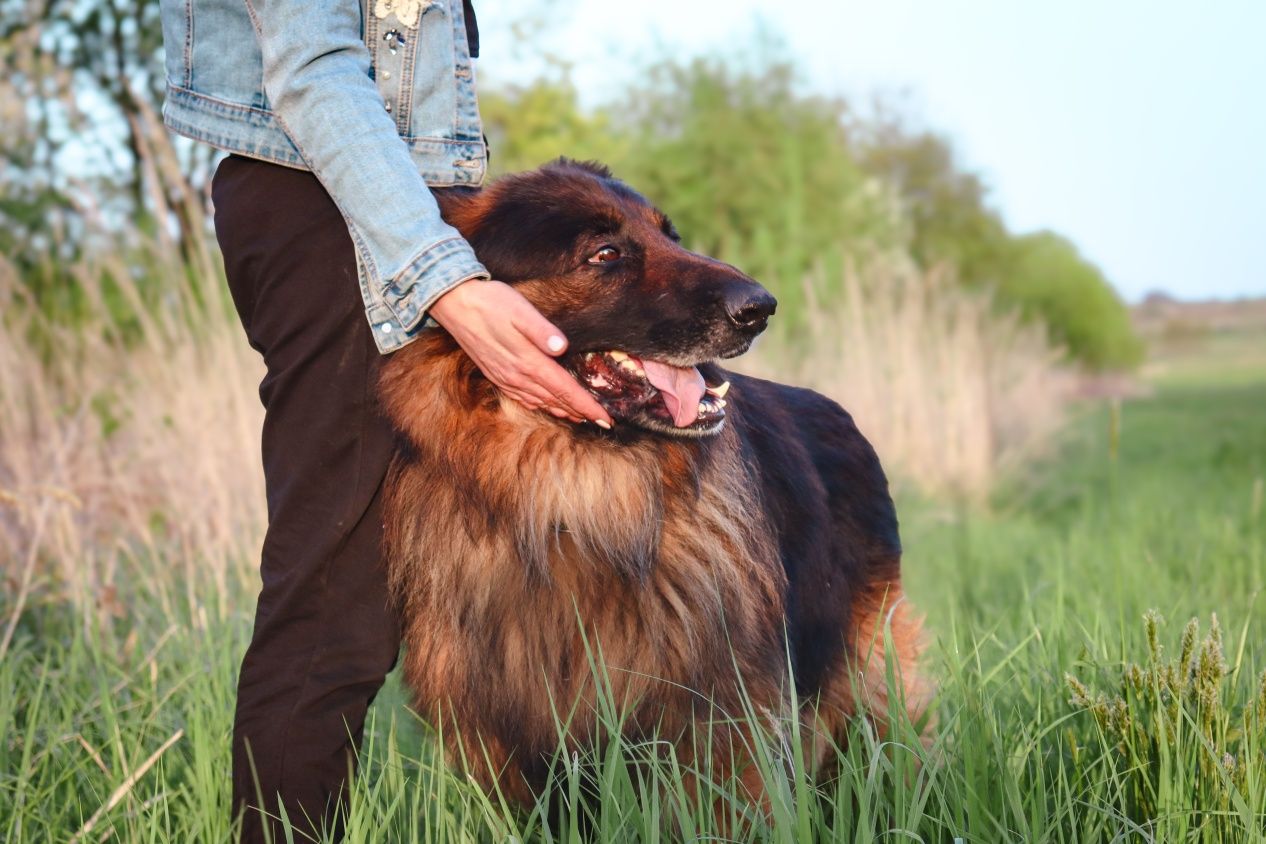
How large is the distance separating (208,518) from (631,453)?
3.24m

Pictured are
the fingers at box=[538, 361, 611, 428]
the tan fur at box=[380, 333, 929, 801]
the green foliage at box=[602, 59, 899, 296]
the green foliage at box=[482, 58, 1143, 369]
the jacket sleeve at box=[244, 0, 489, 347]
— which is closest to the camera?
the jacket sleeve at box=[244, 0, 489, 347]

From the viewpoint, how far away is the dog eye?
2568mm

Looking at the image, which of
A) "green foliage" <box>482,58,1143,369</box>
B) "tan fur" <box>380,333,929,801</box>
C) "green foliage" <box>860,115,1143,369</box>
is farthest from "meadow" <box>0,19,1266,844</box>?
"green foliage" <box>860,115,1143,369</box>

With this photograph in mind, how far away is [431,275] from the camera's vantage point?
2.06 metres

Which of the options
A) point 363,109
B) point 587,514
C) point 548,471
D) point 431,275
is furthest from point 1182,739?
point 363,109

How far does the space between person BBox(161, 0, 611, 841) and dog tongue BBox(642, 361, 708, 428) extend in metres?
0.16

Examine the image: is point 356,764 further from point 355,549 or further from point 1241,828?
point 1241,828

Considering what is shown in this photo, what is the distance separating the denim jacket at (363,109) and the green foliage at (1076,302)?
39162 millimetres

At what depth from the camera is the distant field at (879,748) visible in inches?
82.5

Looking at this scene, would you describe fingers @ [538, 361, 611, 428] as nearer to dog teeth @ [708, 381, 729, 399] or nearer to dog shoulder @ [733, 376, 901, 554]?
dog teeth @ [708, 381, 729, 399]

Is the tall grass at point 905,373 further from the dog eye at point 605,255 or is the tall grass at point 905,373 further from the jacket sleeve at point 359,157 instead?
the jacket sleeve at point 359,157

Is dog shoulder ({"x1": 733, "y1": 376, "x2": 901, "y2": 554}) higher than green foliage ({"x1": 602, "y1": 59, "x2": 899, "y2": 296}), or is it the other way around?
green foliage ({"x1": 602, "y1": 59, "x2": 899, "y2": 296})

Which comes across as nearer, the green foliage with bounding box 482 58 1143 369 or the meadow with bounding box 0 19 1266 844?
the meadow with bounding box 0 19 1266 844

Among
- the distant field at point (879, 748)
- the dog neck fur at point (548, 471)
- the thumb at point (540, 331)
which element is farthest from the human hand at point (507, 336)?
the distant field at point (879, 748)
